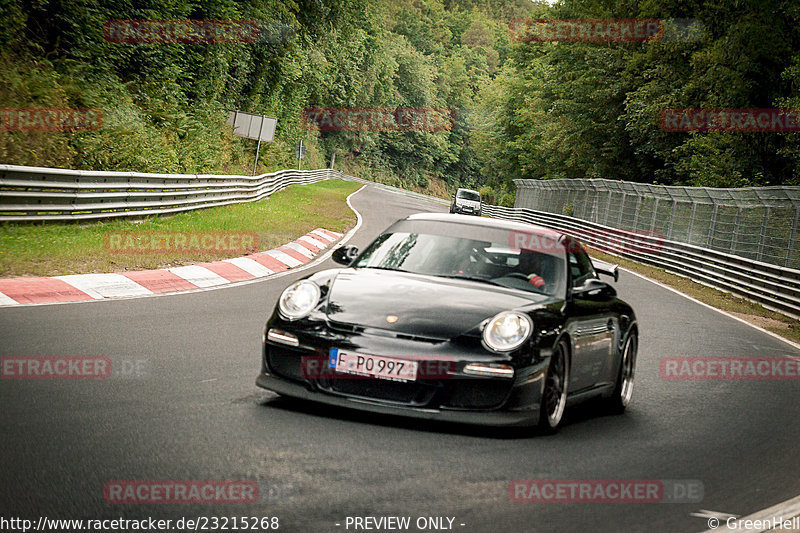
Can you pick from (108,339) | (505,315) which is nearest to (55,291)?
(108,339)

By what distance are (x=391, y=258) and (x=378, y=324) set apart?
4.19 ft

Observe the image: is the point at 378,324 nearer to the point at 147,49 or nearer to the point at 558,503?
the point at 558,503

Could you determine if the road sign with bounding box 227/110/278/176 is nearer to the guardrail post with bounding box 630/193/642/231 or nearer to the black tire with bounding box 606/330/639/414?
the guardrail post with bounding box 630/193/642/231

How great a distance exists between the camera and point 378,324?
5.91 metres

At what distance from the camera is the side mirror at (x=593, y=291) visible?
6.91 metres

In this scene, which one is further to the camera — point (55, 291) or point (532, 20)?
point (532, 20)

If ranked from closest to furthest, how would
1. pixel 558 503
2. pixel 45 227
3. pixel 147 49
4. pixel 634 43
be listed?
1. pixel 558 503
2. pixel 45 227
3. pixel 147 49
4. pixel 634 43

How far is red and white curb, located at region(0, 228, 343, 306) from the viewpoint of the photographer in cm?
1074

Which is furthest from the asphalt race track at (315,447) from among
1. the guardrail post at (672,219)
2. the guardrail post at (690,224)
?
the guardrail post at (672,219)

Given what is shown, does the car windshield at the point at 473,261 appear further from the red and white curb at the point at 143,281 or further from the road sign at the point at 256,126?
the road sign at the point at 256,126

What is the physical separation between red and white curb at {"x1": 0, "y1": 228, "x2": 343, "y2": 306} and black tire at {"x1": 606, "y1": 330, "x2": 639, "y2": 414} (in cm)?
604

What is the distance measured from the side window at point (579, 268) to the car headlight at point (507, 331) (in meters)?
1.28

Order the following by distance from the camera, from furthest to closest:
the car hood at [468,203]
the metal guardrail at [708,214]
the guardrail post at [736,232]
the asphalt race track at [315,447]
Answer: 1. the car hood at [468,203]
2. the guardrail post at [736,232]
3. the metal guardrail at [708,214]
4. the asphalt race track at [315,447]

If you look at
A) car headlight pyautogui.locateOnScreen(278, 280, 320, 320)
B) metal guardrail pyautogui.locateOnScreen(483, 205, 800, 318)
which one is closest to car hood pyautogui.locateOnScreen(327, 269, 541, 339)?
car headlight pyautogui.locateOnScreen(278, 280, 320, 320)
